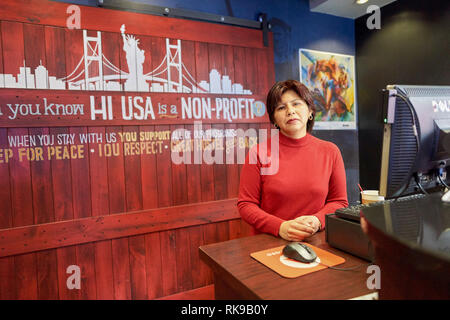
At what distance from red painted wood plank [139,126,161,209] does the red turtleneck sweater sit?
1003 millimetres

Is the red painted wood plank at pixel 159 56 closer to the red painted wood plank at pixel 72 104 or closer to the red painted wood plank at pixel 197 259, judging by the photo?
the red painted wood plank at pixel 72 104

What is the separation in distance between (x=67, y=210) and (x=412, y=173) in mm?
2089

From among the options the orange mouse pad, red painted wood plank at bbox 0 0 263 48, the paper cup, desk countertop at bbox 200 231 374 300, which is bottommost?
desk countertop at bbox 200 231 374 300

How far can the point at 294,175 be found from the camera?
1.59 meters

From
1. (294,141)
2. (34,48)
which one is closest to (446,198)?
(294,141)

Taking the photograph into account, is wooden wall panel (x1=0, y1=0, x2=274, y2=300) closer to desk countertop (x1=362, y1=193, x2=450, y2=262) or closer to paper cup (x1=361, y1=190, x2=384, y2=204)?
paper cup (x1=361, y1=190, x2=384, y2=204)

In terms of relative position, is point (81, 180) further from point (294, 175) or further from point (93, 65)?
point (294, 175)

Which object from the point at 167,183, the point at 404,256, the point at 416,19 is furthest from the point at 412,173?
the point at 416,19

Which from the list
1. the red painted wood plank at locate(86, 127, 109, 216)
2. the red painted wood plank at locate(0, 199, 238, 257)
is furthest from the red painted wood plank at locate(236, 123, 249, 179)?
the red painted wood plank at locate(86, 127, 109, 216)

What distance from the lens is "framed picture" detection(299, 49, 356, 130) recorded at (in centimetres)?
309

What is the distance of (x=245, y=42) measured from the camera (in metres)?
2.72

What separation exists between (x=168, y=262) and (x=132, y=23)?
6.20 feet
